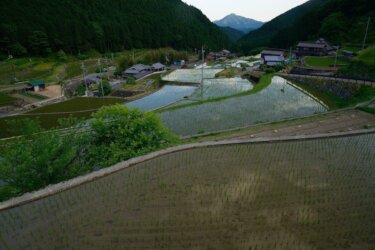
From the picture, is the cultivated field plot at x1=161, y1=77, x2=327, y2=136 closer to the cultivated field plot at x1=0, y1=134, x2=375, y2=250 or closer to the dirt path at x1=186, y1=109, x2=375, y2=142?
the dirt path at x1=186, y1=109, x2=375, y2=142

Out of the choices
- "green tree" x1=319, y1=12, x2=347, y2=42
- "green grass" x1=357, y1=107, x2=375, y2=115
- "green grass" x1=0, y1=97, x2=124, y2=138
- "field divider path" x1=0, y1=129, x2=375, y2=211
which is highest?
"green tree" x1=319, y1=12, x2=347, y2=42

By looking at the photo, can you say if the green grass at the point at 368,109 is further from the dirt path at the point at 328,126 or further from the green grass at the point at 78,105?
the green grass at the point at 78,105

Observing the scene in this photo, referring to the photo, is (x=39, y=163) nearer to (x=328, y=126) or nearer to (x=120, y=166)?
(x=120, y=166)

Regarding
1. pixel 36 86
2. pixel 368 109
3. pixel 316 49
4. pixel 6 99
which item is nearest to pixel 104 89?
pixel 36 86

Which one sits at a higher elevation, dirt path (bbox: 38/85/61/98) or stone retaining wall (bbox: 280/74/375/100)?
stone retaining wall (bbox: 280/74/375/100)

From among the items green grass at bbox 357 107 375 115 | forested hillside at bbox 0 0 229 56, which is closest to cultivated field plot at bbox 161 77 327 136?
green grass at bbox 357 107 375 115

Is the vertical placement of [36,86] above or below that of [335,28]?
below

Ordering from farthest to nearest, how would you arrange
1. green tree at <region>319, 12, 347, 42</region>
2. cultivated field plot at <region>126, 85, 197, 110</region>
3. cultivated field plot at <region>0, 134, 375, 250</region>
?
1. green tree at <region>319, 12, 347, 42</region>
2. cultivated field plot at <region>126, 85, 197, 110</region>
3. cultivated field plot at <region>0, 134, 375, 250</region>

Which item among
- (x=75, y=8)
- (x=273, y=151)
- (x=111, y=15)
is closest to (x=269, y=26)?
(x=111, y=15)
